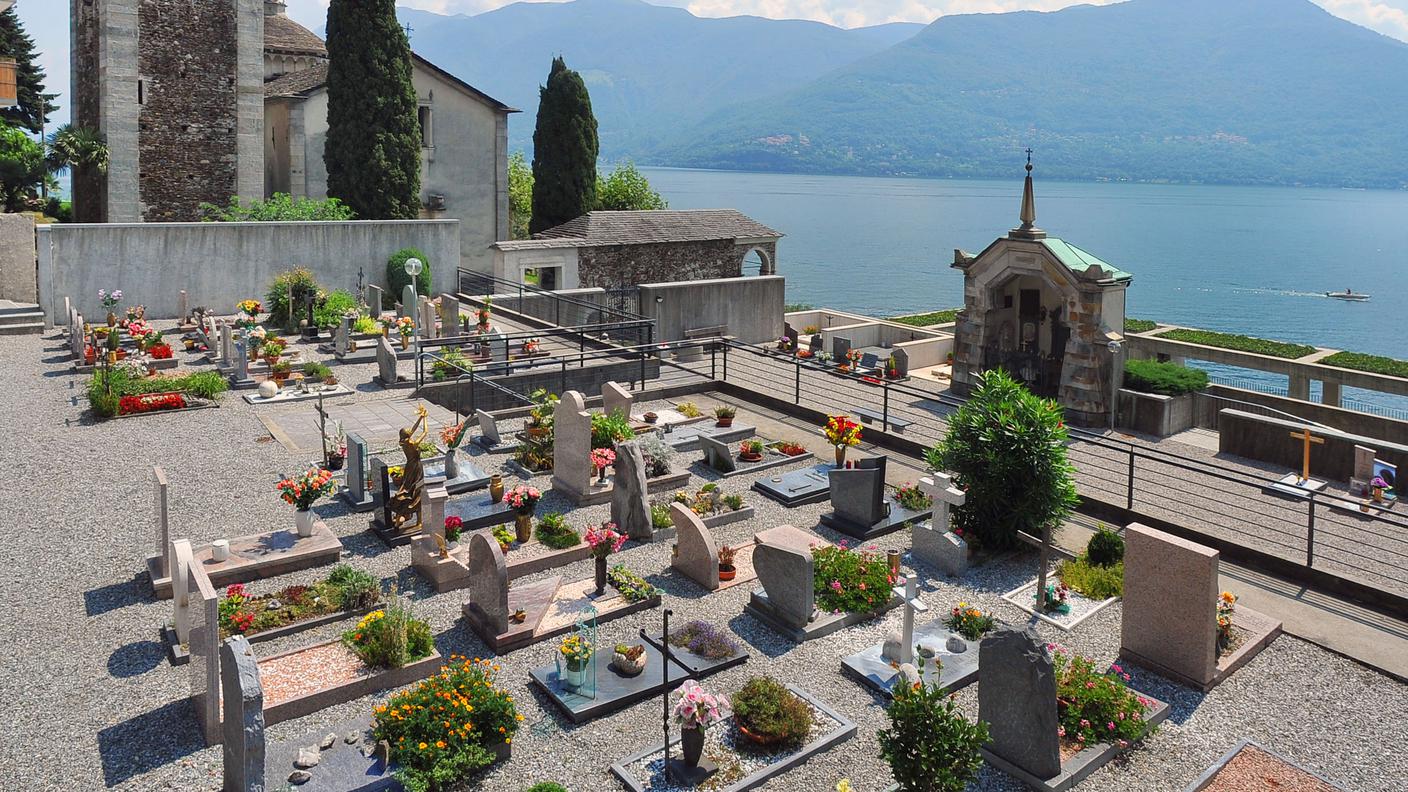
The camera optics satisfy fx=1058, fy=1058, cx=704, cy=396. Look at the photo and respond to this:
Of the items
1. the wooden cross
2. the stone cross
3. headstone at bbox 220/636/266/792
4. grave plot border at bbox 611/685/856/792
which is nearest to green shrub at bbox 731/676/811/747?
grave plot border at bbox 611/685/856/792

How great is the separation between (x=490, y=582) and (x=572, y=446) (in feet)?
15.0

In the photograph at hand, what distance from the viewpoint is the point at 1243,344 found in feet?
112

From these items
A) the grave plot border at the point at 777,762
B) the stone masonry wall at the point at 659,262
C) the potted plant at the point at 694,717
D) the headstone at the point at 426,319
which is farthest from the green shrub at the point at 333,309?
the potted plant at the point at 694,717

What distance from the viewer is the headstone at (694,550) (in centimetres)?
1234

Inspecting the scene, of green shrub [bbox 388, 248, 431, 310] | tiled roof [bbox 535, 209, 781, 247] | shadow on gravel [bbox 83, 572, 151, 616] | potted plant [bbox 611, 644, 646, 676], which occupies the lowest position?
potted plant [bbox 611, 644, 646, 676]

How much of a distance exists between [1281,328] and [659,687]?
90613mm

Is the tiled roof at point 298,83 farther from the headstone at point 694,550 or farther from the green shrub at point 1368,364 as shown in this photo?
the green shrub at point 1368,364

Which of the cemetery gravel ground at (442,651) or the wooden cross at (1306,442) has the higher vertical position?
the wooden cross at (1306,442)

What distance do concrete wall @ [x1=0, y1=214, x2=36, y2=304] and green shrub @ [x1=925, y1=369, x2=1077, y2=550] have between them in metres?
24.8

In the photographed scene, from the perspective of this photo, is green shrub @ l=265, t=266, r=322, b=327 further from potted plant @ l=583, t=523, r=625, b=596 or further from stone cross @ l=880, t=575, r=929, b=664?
stone cross @ l=880, t=575, r=929, b=664

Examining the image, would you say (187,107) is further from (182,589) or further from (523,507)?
(182,589)

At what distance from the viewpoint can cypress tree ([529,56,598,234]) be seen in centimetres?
4806

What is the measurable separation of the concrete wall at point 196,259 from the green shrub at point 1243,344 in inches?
1012

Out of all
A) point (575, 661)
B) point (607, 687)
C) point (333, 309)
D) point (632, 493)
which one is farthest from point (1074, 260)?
point (575, 661)
